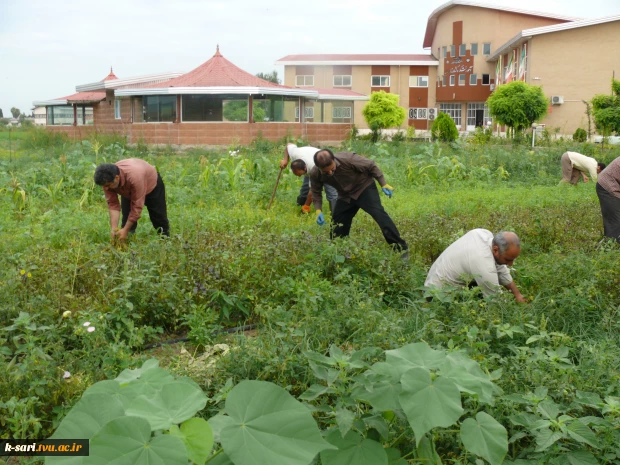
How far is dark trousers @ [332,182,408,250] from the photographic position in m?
7.09

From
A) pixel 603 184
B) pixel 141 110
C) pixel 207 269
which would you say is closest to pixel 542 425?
pixel 207 269

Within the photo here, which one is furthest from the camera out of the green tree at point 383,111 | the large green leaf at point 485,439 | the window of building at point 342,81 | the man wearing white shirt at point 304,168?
the window of building at point 342,81

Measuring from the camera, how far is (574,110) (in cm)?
3209

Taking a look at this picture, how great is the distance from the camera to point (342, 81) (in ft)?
154

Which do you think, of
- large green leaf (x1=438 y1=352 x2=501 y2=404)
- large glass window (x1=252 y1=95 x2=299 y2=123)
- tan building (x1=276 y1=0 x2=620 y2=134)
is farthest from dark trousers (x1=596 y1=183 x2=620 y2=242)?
tan building (x1=276 y1=0 x2=620 y2=134)

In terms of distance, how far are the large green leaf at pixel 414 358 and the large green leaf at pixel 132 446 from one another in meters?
0.79

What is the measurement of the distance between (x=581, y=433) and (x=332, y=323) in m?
1.97

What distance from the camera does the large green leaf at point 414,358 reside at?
2.09m

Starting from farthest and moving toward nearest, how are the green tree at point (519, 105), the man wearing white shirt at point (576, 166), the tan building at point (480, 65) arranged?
the tan building at point (480, 65)
the green tree at point (519, 105)
the man wearing white shirt at point (576, 166)

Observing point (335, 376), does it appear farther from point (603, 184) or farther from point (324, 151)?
point (603, 184)

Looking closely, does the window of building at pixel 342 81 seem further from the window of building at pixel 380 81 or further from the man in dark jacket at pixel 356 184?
the man in dark jacket at pixel 356 184

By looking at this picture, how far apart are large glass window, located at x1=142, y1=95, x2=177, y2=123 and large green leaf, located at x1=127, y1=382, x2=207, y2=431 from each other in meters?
25.0

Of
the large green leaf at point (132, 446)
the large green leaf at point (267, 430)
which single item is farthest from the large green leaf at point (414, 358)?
the large green leaf at point (132, 446)

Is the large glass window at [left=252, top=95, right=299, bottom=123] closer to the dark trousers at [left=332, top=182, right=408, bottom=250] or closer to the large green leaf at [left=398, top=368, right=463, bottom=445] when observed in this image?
the dark trousers at [left=332, top=182, right=408, bottom=250]
